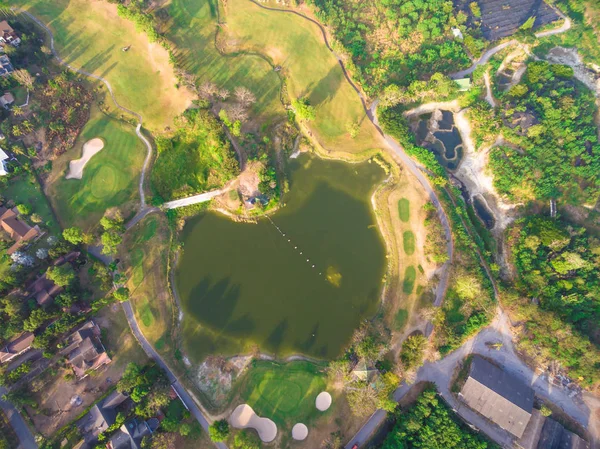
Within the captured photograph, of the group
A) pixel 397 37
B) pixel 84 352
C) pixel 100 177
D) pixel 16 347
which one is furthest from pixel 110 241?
pixel 397 37

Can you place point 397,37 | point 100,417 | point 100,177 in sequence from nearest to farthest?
point 100,417
point 100,177
point 397,37

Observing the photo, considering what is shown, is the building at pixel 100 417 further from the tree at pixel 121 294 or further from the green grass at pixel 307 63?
the green grass at pixel 307 63

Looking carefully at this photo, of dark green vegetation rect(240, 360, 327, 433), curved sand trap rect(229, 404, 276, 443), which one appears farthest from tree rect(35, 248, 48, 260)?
curved sand trap rect(229, 404, 276, 443)

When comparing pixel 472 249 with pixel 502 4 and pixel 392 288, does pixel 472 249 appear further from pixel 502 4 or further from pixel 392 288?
pixel 502 4

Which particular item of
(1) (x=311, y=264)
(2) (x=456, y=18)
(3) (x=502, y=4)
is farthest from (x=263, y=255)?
(3) (x=502, y=4)

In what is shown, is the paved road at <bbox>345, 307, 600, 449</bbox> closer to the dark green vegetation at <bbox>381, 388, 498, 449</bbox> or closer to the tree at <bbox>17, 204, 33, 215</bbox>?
the dark green vegetation at <bbox>381, 388, 498, 449</bbox>

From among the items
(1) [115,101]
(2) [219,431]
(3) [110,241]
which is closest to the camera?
(2) [219,431]

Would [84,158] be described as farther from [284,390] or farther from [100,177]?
[284,390]

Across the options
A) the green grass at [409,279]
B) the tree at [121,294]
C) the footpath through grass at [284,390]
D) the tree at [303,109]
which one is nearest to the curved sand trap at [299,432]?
the footpath through grass at [284,390]
